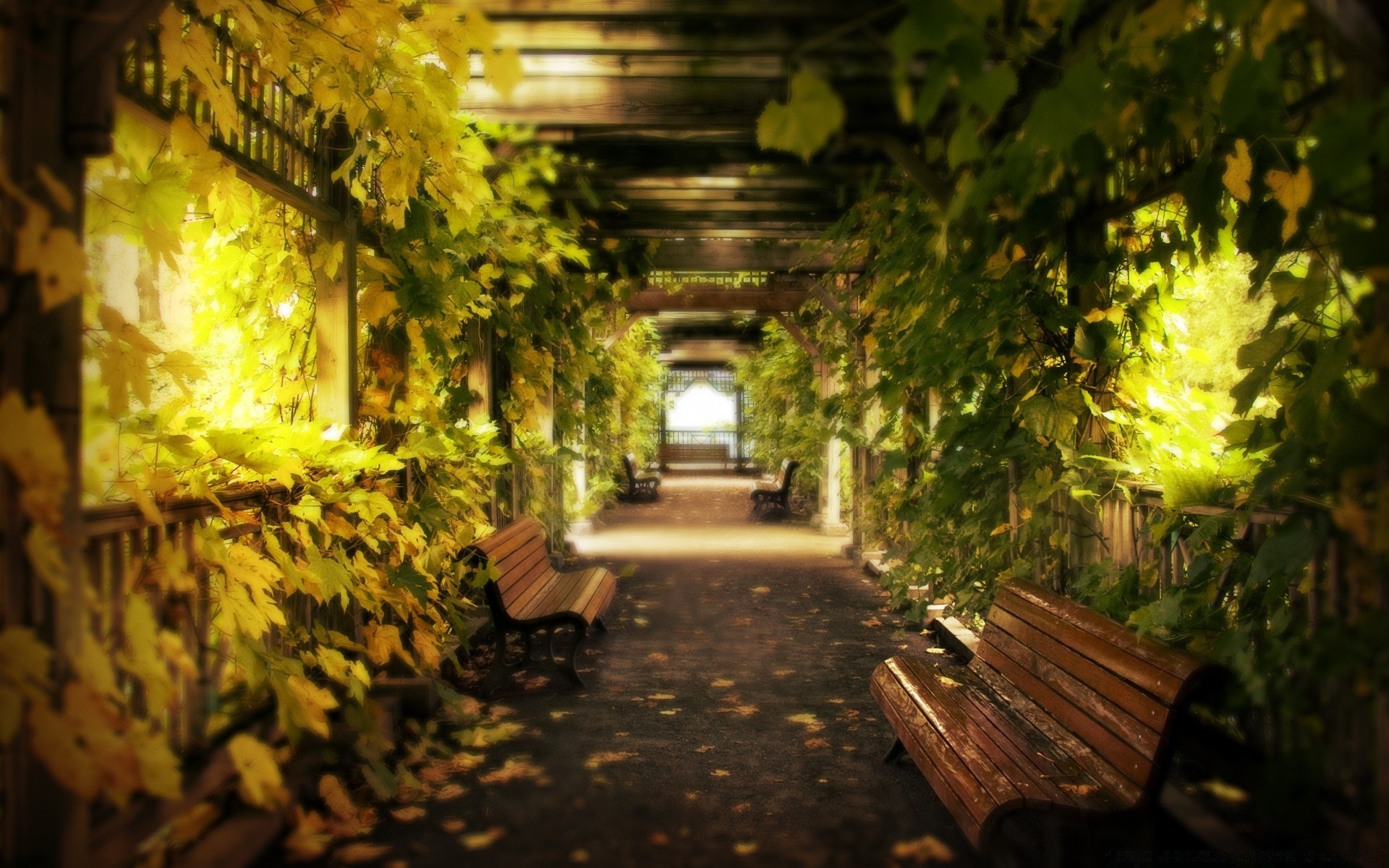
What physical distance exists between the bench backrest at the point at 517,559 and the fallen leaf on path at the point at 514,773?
1079 millimetres

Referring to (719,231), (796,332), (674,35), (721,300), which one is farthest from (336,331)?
(796,332)

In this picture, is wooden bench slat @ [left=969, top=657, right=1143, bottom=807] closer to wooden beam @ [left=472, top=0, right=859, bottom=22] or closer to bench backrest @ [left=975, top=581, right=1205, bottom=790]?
bench backrest @ [left=975, top=581, right=1205, bottom=790]

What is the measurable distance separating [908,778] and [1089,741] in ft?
3.05

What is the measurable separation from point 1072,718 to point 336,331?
10.0 ft

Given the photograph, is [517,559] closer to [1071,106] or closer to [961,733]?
[961,733]

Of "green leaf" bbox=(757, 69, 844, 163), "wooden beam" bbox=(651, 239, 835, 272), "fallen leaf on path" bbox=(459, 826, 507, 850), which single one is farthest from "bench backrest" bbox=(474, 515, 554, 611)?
"wooden beam" bbox=(651, 239, 835, 272)

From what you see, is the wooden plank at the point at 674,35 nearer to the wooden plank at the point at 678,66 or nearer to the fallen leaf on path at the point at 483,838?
the wooden plank at the point at 678,66

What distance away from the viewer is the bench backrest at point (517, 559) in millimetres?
4332

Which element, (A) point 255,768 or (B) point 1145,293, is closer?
(A) point 255,768

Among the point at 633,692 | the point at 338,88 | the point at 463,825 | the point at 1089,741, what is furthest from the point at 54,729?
the point at 633,692

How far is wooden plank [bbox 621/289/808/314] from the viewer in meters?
10.6

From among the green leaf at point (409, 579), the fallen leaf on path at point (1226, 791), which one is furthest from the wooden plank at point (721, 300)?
the fallen leaf on path at point (1226, 791)

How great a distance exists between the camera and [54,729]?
1475 mm

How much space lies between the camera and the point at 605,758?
3.40m
